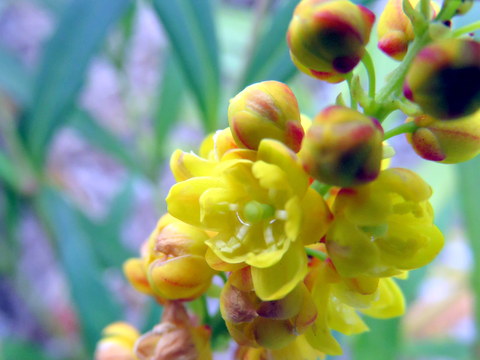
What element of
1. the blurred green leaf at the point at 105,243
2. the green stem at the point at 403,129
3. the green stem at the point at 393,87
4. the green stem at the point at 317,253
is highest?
the green stem at the point at 393,87

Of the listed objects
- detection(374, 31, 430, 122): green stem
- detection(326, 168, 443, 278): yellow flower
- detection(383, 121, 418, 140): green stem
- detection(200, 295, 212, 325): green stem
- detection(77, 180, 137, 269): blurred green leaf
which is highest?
detection(374, 31, 430, 122): green stem

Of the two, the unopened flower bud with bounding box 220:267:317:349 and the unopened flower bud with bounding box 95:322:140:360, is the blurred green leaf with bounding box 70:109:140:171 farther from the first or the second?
the unopened flower bud with bounding box 220:267:317:349

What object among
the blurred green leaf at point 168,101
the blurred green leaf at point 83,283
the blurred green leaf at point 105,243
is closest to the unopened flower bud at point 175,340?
the blurred green leaf at point 83,283

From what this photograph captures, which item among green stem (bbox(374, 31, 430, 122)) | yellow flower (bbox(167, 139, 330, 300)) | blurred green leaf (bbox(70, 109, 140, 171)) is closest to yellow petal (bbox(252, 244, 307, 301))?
yellow flower (bbox(167, 139, 330, 300))

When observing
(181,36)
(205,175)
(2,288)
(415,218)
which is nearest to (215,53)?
(181,36)

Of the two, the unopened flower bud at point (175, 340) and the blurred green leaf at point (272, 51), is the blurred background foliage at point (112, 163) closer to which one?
the blurred green leaf at point (272, 51)

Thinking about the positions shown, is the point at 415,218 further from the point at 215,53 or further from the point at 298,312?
the point at 215,53
